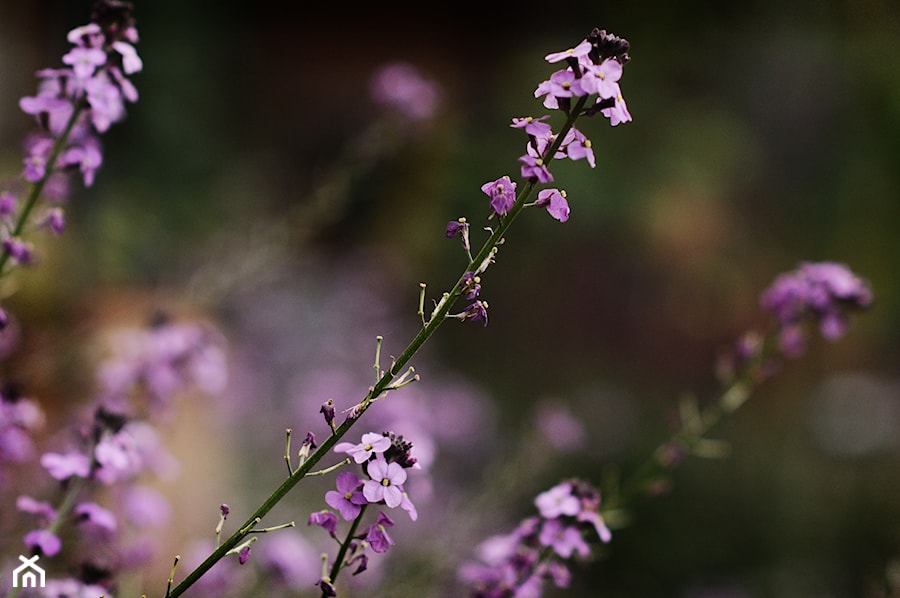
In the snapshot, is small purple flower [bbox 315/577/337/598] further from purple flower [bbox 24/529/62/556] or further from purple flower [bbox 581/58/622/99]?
purple flower [bbox 581/58/622/99]

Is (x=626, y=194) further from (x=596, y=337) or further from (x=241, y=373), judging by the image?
(x=241, y=373)

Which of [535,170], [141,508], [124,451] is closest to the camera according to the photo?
[535,170]

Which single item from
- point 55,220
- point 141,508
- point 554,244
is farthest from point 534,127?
point 554,244

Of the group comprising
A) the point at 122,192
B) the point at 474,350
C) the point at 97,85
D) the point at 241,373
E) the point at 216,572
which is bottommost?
the point at 216,572

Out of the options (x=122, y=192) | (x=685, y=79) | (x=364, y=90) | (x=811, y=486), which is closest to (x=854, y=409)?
(x=811, y=486)

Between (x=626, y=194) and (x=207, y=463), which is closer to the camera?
(x=207, y=463)

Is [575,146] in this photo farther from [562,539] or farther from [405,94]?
[405,94]
